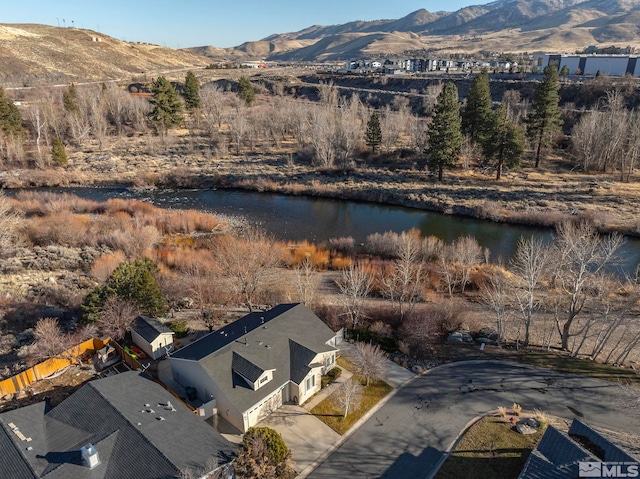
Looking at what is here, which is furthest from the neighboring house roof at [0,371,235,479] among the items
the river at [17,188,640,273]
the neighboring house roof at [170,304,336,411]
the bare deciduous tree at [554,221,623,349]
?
the river at [17,188,640,273]

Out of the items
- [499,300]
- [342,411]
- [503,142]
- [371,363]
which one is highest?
[503,142]

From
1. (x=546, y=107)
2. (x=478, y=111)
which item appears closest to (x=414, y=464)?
(x=546, y=107)

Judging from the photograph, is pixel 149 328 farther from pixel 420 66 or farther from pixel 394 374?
pixel 420 66

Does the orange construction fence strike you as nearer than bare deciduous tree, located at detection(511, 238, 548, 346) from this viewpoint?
Yes

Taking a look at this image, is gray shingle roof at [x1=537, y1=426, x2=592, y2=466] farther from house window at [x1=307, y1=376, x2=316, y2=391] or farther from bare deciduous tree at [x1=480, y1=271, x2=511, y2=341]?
house window at [x1=307, y1=376, x2=316, y2=391]

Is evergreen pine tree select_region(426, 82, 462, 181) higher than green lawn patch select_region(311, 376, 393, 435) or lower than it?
higher

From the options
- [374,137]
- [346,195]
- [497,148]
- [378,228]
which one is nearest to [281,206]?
[346,195]

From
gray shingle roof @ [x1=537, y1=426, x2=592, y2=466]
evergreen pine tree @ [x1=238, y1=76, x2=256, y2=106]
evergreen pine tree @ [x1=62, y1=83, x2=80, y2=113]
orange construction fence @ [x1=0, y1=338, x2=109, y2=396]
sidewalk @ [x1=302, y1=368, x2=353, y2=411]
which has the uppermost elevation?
evergreen pine tree @ [x1=238, y1=76, x2=256, y2=106]
